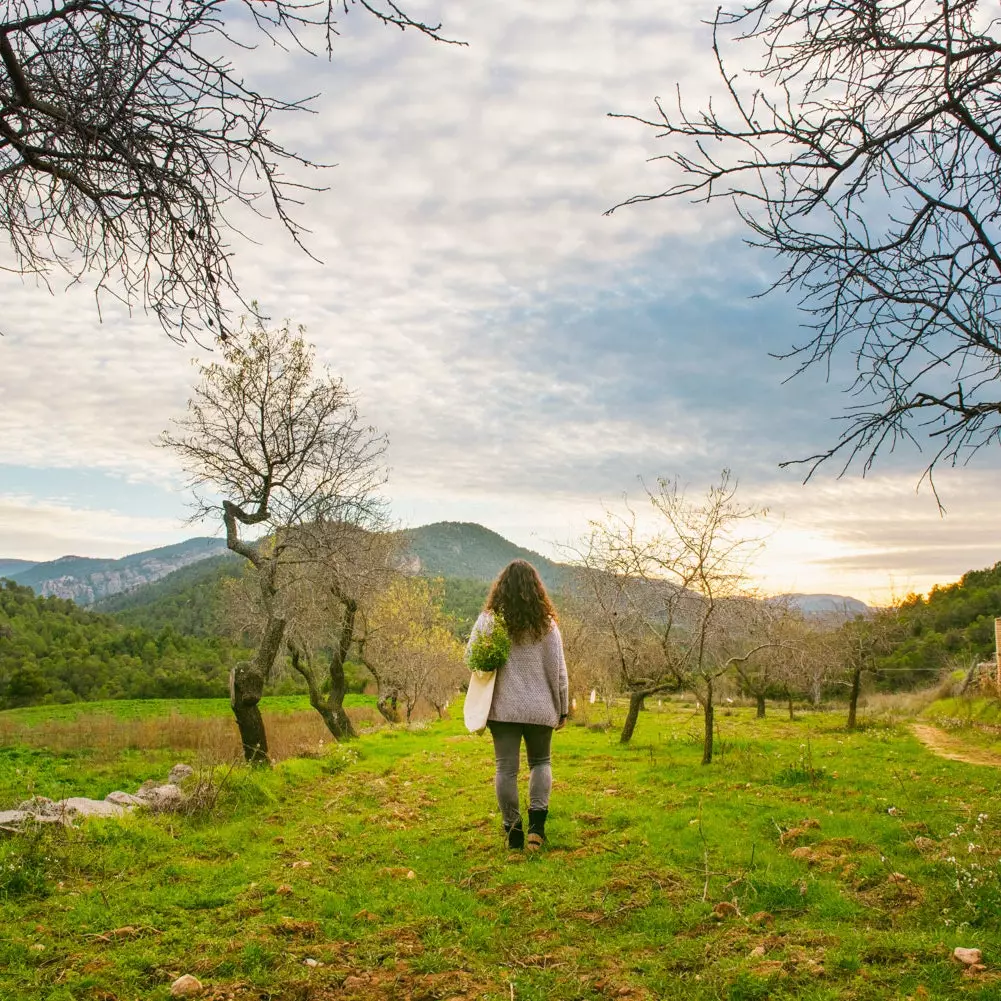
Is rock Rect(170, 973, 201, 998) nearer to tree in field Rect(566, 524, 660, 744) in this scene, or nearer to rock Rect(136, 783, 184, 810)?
rock Rect(136, 783, 184, 810)

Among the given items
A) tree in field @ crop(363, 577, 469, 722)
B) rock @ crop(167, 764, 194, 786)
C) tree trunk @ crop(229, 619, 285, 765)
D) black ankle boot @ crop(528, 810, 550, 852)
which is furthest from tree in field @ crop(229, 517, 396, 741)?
black ankle boot @ crop(528, 810, 550, 852)

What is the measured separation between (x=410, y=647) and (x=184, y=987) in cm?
2694

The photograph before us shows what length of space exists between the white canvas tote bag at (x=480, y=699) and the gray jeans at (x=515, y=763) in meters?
0.12

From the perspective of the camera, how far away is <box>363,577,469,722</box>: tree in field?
27.8 m

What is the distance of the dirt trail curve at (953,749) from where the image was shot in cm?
1388

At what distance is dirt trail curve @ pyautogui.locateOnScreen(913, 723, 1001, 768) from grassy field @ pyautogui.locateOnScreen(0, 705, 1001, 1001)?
552 cm

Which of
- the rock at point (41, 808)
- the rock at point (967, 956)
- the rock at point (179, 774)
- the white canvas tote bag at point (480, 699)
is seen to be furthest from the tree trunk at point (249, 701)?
the rock at point (967, 956)

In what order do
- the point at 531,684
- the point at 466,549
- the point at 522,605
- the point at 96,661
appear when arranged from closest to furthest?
the point at 531,684, the point at 522,605, the point at 96,661, the point at 466,549

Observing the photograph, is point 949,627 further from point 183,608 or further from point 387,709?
point 183,608

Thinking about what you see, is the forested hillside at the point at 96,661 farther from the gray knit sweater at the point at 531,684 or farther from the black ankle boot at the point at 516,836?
the gray knit sweater at the point at 531,684

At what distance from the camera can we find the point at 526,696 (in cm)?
632

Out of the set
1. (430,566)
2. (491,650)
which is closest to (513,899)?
(491,650)

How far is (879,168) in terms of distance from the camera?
170 inches

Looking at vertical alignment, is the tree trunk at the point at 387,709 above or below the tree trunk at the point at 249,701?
below
